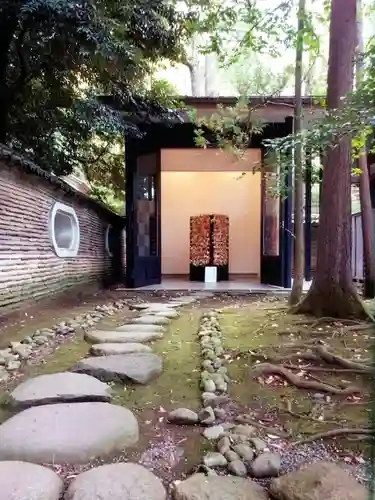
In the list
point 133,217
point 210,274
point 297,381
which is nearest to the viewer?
point 297,381

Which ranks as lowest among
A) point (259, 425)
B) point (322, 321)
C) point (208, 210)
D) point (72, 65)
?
point (259, 425)

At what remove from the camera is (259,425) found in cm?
195

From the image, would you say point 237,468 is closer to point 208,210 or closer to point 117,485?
point 117,485

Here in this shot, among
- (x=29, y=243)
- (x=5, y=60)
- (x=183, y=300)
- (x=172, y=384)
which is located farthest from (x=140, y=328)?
(x=5, y=60)

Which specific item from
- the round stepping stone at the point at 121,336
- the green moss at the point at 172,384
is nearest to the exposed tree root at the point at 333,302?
the green moss at the point at 172,384

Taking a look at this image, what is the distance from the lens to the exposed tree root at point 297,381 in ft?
7.74

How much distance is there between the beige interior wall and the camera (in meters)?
11.0

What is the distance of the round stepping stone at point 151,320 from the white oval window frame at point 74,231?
1.91 meters

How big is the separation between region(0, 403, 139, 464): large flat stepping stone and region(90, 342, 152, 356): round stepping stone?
1003 millimetres

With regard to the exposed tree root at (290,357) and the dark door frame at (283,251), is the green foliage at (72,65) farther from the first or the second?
the exposed tree root at (290,357)

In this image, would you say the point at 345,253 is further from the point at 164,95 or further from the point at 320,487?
the point at 164,95

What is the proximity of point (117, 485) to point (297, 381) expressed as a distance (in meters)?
1.42

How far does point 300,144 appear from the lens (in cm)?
296

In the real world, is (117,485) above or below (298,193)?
below
